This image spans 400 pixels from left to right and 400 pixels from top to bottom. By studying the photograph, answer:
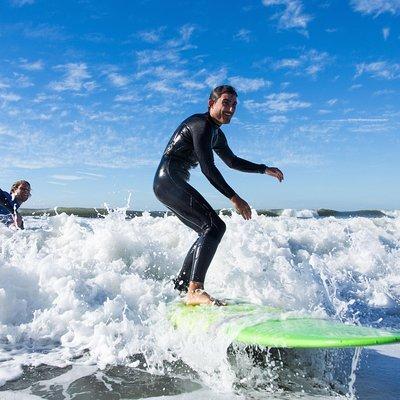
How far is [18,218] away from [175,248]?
2.78 meters

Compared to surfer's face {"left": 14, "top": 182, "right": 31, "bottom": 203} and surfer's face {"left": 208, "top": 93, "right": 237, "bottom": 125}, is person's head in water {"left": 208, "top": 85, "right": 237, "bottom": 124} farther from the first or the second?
surfer's face {"left": 14, "top": 182, "right": 31, "bottom": 203}

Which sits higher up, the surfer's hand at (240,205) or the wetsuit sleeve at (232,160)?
the wetsuit sleeve at (232,160)

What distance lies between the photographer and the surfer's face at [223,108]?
4.12 meters

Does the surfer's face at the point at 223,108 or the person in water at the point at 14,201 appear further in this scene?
the person in water at the point at 14,201

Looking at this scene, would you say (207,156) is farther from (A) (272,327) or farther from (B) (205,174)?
(A) (272,327)

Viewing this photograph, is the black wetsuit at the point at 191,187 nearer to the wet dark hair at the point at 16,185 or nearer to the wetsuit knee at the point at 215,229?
the wetsuit knee at the point at 215,229

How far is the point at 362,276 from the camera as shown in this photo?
795cm

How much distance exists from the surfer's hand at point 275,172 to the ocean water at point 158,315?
1.28 m

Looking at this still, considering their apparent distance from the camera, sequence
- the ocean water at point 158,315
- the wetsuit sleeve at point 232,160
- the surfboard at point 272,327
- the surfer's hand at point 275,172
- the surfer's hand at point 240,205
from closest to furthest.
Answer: the surfboard at point 272,327, the ocean water at point 158,315, the surfer's hand at point 240,205, the surfer's hand at point 275,172, the wetsuit sleeve at point 232,160

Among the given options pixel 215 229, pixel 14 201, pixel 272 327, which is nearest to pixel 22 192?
pixel 14 201

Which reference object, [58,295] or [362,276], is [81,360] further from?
[362,276]

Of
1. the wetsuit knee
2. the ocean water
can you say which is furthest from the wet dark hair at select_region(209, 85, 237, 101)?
the ocean water

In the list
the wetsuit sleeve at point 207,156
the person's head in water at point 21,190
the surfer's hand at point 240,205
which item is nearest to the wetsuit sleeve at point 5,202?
the person's head in water at point 21,190

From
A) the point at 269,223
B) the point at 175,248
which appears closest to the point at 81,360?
the point at 175,248
